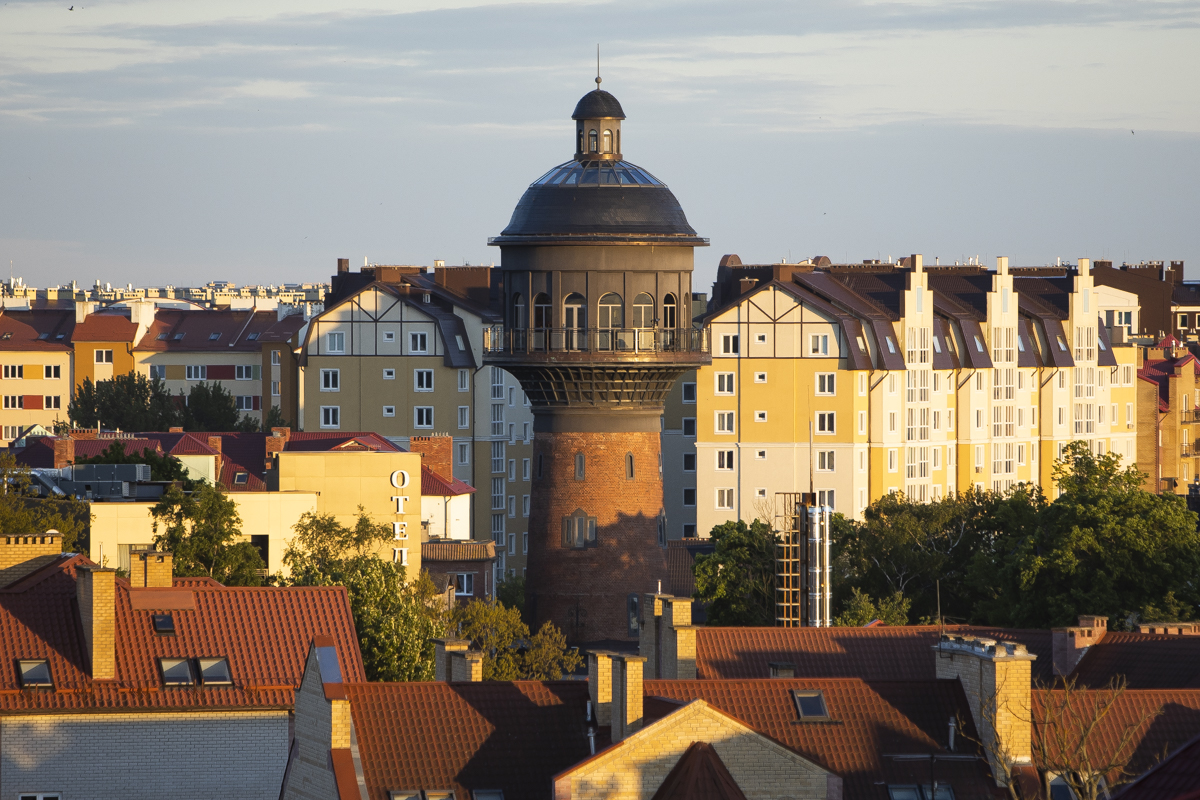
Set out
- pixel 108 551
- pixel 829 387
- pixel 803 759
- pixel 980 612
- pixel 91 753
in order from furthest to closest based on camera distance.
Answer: pixel 829 387 → pixel 108 551 → pixel 980 612 → pixel 91 753 → pixel 803 759

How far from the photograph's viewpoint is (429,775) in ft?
121

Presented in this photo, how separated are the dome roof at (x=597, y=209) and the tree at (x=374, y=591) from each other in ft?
A: 35.3

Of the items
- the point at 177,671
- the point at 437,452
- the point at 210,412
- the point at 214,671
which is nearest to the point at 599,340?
the point at 214,671

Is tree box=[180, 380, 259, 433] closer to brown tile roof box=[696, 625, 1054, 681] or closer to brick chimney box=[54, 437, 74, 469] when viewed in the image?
brick chimney box=[54, 437, 74, 469]

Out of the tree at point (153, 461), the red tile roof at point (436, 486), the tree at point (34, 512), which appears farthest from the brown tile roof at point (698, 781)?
the red tile roof at point (436, 486)

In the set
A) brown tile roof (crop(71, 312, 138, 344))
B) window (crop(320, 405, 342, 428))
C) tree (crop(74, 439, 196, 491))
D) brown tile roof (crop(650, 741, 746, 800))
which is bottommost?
brown tile roof (crop(650, 741, 746, 800))

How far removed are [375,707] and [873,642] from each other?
14.2m

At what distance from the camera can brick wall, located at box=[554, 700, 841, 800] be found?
34.7 metres

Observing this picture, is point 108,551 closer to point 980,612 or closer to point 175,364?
point 980,612

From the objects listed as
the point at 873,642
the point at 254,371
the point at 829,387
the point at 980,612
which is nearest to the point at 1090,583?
the point at 980,612

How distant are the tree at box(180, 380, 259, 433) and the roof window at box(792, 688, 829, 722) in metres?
120

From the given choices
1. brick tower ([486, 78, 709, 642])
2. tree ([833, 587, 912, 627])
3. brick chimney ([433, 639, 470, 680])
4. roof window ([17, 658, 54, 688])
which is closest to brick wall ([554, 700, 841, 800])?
brick chimney ([433, 639, 470, 680])

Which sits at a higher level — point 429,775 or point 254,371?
point 254,371

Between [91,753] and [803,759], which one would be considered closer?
[803,759]
